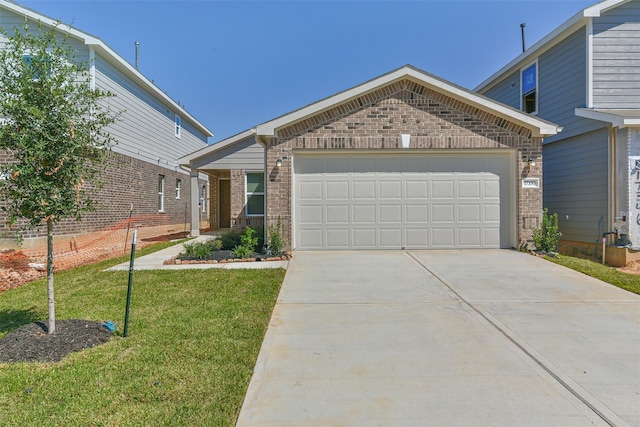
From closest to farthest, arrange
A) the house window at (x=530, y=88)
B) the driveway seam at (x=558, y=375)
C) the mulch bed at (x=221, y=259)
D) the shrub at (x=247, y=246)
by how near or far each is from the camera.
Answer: the driveway seam at (x=558, y=375)
the mulch bed at (x=221, y=259)
the shrub at (x=247, y=246)
the house window at (x=530, y=88)

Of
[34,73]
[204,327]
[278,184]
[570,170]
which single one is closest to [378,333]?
[204,327]

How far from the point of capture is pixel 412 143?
31.4 ft

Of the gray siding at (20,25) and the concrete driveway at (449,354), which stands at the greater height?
the gray siding at (20,25)

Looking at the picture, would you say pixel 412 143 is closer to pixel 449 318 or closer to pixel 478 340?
pixel 449 318

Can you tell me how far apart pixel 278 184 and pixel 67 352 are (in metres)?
6.29

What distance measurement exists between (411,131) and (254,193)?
7.00 m

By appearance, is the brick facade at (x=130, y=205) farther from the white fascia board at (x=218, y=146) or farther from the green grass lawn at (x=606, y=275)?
the green grass lawn at (x=606, y=275)

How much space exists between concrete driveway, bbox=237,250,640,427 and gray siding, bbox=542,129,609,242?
473cm

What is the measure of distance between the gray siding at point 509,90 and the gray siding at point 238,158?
9.82 meters

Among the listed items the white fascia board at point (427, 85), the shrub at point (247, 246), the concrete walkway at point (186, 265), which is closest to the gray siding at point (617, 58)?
the white fascia board at point (427, 85)

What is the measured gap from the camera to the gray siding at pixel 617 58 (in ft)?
34.1

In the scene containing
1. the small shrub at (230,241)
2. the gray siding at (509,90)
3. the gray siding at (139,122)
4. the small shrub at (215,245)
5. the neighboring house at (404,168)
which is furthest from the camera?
the gray siding at (509,90)

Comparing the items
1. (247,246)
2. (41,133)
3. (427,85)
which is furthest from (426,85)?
(41,133)

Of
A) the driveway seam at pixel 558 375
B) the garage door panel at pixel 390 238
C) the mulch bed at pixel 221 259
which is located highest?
the garage door panel at pixel 390 238
